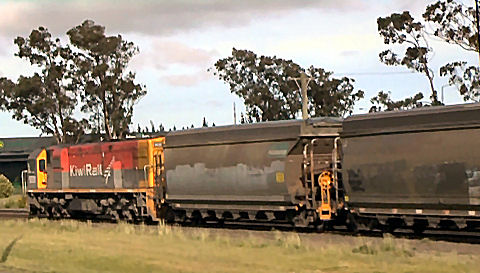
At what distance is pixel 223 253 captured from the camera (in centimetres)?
1738

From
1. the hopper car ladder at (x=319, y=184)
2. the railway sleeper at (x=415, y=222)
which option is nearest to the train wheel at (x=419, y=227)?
the railway sleeper at (x=415, y=222)

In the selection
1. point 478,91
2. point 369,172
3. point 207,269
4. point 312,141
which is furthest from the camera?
point 478,91

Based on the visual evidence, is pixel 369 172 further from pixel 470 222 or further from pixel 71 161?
pixel 71 161

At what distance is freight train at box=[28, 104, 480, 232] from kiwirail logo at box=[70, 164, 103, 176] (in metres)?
0.06

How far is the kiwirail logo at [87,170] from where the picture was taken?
31781mm

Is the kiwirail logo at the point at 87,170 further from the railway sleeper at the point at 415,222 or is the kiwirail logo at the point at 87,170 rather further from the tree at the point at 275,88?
the tree at the point at 275,88

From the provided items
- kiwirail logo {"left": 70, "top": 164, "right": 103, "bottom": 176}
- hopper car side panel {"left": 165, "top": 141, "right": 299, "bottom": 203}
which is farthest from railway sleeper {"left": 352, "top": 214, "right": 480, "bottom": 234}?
kiwirail logo {"left": 70, "top": 164, "right": 103, "bottom": 176}

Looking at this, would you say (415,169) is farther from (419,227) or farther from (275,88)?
(275,88)

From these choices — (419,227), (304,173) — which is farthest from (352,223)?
(304,173)

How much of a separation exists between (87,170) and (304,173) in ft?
41.8

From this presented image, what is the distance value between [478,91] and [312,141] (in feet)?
114

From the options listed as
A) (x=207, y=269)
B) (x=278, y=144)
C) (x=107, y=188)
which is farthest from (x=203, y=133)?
(x=207, y=269)

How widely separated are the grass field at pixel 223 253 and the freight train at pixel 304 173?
3.90 feet

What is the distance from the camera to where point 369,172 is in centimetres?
2092
